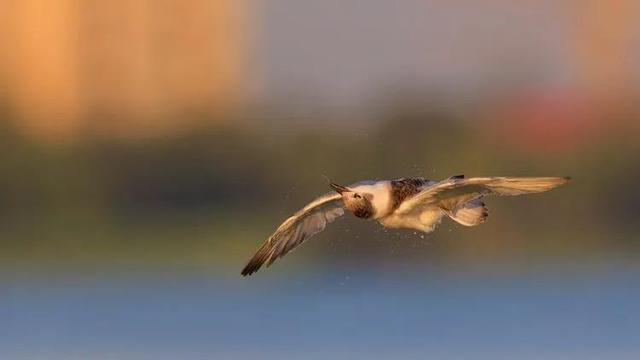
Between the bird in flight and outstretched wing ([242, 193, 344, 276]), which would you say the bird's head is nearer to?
the bird in flight

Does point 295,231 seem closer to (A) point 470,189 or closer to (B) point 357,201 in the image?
(B) point 357,201

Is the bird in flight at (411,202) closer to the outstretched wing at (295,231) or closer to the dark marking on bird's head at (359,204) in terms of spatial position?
the dark marking on bird's head at (359,204)

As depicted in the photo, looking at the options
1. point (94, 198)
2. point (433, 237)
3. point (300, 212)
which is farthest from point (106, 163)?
point (300, 212)

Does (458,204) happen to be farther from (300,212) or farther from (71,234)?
(71,234)

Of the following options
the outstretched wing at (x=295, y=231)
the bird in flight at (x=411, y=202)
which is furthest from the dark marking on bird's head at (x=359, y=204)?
the outstretched wing at (x=295, y=231)

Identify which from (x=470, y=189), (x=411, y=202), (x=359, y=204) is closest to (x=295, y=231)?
(x=359, y=204)

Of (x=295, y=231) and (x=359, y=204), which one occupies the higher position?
(x=295, y=231)
